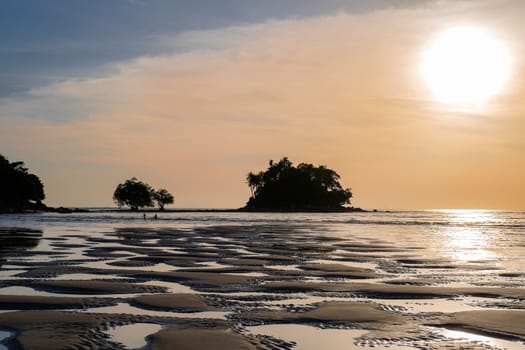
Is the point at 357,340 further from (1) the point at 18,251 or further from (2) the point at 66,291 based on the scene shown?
(1) the point at 18,251

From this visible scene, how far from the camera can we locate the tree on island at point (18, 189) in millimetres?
160750

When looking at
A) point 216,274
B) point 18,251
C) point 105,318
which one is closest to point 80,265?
point 216,274

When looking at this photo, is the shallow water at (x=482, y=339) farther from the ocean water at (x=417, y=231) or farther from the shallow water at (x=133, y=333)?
the ocean water at (x=417, y=231)

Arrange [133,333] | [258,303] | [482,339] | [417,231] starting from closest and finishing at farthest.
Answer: [482,339], [133,333], [258,303], [417,231]

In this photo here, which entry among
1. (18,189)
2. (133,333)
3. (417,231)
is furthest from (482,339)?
(18,189)

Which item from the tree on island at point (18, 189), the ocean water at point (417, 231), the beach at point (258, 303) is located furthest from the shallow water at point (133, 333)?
the tree on island at point (18, 189)

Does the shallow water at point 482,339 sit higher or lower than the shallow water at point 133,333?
higher

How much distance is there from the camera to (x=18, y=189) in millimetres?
168000

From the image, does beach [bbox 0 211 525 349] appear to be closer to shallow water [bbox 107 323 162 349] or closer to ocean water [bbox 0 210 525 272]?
shallow water [bbox 107 323 162 349]

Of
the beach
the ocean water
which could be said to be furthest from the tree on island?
the beach

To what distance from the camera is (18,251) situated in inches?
1075

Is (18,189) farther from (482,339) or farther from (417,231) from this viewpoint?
(482,339)

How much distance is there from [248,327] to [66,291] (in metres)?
6.26

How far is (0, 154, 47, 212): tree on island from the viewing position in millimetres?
160750
